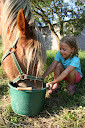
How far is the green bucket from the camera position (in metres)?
1.42

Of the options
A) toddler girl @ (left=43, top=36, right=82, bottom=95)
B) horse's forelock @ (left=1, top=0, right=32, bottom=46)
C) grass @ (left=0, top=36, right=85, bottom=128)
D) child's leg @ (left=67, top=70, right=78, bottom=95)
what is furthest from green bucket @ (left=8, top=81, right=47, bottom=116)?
child's leg @ (left=67, top=70, right=78, bottom=95)

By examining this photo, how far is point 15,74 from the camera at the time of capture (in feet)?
4.49

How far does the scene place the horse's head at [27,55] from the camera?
1.26 meters

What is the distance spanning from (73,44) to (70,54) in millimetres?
192

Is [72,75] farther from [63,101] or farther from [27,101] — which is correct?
[27,101]

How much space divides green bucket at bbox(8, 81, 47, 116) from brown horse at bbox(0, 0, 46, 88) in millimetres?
110

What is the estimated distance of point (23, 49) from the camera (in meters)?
1.29

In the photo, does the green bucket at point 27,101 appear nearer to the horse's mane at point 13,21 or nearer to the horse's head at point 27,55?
the horse's head at point 27,55

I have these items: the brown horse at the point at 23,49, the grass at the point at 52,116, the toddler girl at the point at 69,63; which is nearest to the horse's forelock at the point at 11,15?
the brown horse at the point at 23,49

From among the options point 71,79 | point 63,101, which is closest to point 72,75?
point 71,79

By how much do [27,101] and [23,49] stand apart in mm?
657

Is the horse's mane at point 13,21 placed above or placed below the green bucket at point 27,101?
above

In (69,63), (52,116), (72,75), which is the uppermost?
(69,63)

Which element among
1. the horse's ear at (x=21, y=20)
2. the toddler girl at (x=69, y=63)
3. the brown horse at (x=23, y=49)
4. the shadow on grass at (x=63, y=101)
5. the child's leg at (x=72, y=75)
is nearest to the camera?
the horse's ear at (x=21, y=20)
